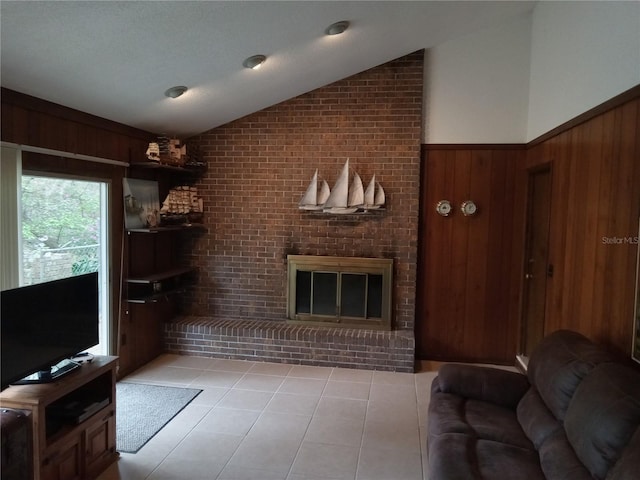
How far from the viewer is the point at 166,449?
2943 mm

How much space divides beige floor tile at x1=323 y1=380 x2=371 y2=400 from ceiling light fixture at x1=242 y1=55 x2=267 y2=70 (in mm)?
2776

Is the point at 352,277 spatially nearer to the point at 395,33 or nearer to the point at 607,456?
the point at 395,33

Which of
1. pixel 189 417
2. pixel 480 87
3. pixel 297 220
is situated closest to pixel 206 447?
pixel 189 417

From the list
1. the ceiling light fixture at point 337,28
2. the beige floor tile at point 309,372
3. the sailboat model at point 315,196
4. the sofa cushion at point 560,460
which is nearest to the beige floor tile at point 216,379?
the beige floor tile at point 309,372

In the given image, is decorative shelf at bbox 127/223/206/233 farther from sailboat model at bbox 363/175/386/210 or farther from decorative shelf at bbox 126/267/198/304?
sailboat model at bbox 363/175/386/210

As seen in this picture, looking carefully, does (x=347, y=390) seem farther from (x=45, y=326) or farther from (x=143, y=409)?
(x=45, y=326)

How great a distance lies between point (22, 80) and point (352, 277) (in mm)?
3236

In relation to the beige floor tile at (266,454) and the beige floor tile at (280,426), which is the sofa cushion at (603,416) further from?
the beige floor tile at (280,426)

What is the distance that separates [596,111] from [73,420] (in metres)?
3.58

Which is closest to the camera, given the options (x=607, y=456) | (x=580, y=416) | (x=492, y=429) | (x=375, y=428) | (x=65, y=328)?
(x=607, y=456)

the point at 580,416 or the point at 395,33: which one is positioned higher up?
the point at 395,33

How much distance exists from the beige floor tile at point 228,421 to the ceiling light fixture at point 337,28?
2947mm

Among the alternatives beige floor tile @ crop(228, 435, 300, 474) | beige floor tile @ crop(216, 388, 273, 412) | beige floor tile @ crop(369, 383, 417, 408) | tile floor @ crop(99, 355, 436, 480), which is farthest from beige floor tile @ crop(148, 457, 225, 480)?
beige floor tile @ crop(369, 383, 417, 408)

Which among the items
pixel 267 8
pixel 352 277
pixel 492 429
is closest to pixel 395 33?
pixel 267 8
